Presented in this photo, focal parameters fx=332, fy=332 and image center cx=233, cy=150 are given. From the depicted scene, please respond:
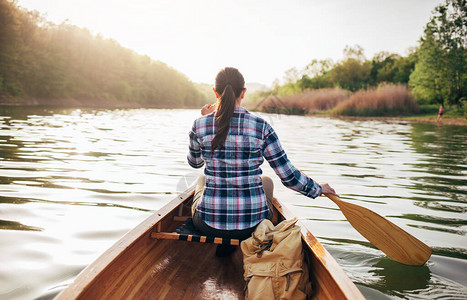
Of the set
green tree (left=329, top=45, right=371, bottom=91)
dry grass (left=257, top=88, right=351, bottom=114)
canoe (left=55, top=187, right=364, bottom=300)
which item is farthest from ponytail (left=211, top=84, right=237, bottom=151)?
green tree (left=329, top=45, right=371, bottom=91)

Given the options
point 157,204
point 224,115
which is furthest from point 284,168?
point 157,204

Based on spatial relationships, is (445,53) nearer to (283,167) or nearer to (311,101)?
(311,101)

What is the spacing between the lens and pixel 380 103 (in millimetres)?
22734

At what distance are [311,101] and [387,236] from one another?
25803 mm

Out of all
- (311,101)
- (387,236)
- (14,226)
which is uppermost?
(311,101)

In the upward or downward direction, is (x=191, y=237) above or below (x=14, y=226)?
above

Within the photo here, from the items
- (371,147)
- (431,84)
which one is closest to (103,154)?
(371,147)

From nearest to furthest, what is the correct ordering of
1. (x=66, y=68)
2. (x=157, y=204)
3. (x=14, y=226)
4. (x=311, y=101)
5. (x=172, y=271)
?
(x=172, y=271), (x=14, y=226), (x=157, y=204), (x=311, y=101), (x=66, y=68)

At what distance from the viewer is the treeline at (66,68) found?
30.0 meters

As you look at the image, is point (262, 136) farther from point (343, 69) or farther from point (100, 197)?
point (343, 69)

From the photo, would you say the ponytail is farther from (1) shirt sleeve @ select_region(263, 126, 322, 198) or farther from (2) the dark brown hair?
(1) shirt sleeve @ select_region(263, 126, 322, 198)

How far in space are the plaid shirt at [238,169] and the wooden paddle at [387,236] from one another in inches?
27.0

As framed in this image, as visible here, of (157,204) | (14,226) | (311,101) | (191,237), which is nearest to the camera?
(191,237)

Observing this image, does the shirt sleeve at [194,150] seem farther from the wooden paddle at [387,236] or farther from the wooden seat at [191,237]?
the wooden paddle at [387,236]
